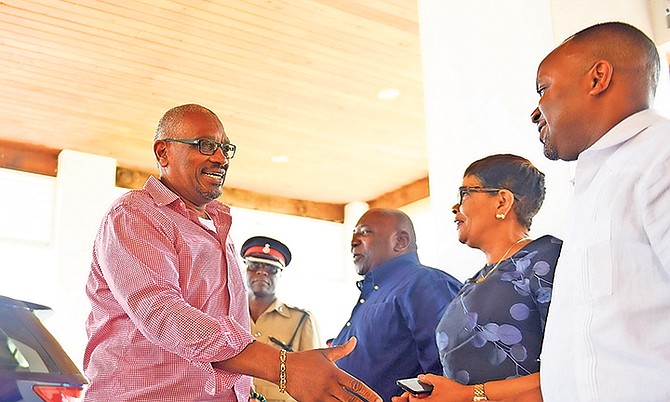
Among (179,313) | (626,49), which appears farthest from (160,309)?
(626,49)

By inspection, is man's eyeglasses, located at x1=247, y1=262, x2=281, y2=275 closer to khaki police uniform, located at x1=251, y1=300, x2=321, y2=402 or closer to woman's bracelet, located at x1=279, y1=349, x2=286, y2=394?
khaki police uniform, located at x1=251, y1=300, x2=321, y2=402

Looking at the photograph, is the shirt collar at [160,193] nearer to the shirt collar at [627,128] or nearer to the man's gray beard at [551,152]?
the man's gray beard at [551,152]

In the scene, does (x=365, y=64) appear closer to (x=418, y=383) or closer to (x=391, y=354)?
(x=391, y=354)

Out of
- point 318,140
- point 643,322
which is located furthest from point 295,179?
point 643,322

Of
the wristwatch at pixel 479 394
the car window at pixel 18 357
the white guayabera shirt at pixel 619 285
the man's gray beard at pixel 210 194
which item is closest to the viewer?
the white guayabera shirt at pixel 619 285

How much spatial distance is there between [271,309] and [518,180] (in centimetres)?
247

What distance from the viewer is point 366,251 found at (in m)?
3.61

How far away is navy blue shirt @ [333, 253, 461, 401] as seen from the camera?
3049mm

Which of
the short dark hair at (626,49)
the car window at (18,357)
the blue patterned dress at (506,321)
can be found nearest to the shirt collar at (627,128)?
the short dark hair at (626,49)

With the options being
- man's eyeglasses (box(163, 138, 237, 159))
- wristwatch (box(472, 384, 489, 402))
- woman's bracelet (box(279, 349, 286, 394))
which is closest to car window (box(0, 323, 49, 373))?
man's eyeglasses (box(163, 138, 237, 159))

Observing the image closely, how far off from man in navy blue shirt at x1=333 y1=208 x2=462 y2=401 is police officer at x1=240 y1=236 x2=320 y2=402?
1390 millimetres

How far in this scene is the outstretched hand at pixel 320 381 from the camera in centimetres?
199

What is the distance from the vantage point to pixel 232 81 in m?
6.24

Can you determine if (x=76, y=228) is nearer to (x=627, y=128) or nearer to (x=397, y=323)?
(x=397, y=323)
